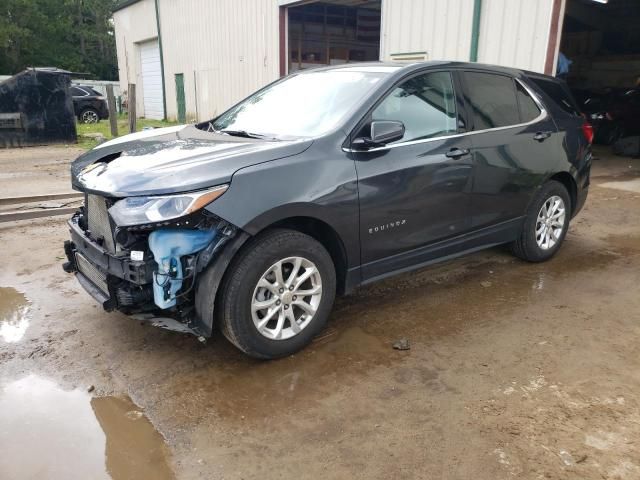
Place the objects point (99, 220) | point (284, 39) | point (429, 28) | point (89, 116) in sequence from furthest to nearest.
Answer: point (89, 116)
point (284, 39)
point (429, 28)
point (99, 220)

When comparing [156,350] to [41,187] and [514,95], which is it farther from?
[41,187]

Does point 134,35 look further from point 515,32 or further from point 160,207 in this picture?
point 160,207

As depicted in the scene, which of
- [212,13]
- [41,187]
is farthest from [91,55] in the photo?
[41,187]

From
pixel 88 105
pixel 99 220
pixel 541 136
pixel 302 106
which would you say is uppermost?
pixel 302 106

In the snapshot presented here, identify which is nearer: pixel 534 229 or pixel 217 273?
pixel 217 273

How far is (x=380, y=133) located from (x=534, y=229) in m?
2.23

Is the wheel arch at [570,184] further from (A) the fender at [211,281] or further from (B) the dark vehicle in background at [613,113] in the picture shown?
(B) the dark vehicle in background at [613,113]

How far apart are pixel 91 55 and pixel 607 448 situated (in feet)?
172

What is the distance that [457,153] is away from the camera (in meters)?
3.82

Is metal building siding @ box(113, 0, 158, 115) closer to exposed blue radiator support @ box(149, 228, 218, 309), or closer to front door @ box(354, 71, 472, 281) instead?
front door @ box(354, 71, 472, 281)

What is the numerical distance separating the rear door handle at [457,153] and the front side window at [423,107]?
142mm

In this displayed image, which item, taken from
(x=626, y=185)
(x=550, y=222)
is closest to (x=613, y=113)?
(x=626, y=185)

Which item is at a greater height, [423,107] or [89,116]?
[423,107]

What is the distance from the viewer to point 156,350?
3.32 metres
